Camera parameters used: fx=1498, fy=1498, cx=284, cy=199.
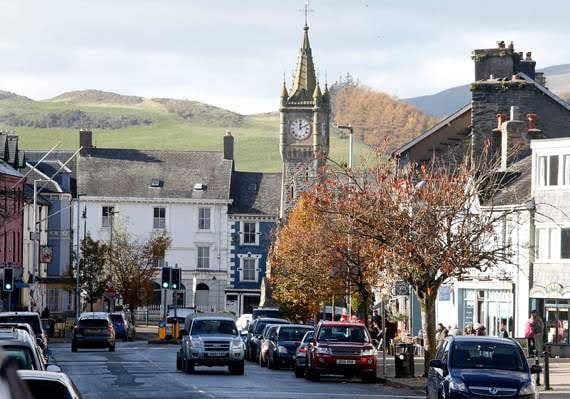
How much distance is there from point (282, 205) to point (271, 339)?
6774 centimetres

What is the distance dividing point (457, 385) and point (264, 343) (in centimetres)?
2485

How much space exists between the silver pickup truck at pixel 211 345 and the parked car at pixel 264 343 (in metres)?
5.68

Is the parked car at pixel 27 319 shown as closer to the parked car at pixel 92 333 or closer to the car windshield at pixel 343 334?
the car windshield at pixel 343 334

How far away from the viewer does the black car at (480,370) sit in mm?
24422

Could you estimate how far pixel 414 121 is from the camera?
18075 centimetres

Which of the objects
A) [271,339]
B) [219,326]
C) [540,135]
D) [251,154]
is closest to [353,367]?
[219,326]

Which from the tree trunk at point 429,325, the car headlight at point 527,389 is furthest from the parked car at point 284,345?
the car headlight at point 527,389

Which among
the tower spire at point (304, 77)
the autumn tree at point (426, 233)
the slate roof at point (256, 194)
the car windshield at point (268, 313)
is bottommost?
the car windshield at point (268, 313)

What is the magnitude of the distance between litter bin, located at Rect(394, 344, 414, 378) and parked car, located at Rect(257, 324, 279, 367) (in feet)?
28.7

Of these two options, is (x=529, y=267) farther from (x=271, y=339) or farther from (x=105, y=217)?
(x=105, y=217)

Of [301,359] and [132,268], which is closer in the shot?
[301,359]

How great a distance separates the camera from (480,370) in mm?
25125

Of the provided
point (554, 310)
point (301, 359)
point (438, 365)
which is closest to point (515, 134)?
point (554, 310)

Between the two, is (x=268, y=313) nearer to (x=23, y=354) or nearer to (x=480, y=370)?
(x=480, y=370)
